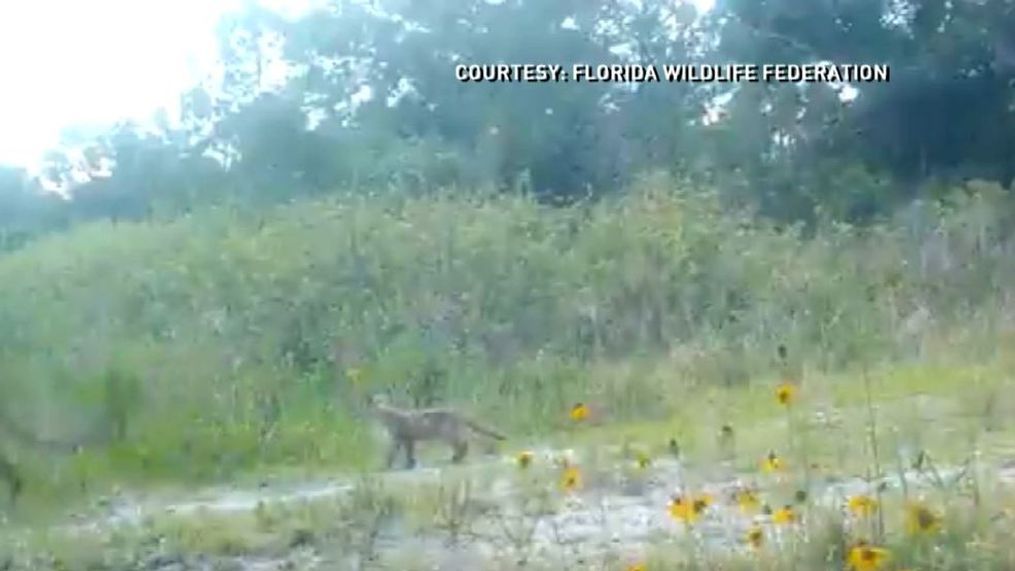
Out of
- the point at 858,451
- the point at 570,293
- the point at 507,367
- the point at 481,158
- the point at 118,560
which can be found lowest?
the point at 118,560

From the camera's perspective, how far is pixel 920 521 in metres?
3.09

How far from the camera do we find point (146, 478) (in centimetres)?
539

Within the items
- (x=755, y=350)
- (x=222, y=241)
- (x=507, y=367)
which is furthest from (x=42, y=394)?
(x=222, y=241)

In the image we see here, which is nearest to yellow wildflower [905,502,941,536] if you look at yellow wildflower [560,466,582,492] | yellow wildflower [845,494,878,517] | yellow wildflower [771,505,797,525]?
yellow wildflower [845,494,878,517]

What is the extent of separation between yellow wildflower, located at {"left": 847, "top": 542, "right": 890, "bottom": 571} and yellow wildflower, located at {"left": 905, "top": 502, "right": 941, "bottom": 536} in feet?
0.32

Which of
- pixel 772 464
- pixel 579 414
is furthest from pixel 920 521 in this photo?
pixel 579 414

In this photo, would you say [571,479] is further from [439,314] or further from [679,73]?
[679,73]

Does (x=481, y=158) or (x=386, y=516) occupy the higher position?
(x=481, y=158)

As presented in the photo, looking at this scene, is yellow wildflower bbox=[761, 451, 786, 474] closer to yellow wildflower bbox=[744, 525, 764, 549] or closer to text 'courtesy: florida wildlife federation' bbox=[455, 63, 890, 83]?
yellow wildflower bbox=[744, 525, 764, 549]

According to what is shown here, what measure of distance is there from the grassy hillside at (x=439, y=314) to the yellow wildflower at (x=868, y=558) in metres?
2.63

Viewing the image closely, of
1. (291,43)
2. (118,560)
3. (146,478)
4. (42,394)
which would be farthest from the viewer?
(291,43)

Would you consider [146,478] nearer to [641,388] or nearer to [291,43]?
[641,388]

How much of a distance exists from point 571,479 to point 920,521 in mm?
1079

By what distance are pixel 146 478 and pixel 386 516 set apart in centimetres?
161
